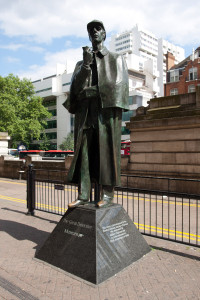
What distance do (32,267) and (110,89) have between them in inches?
129

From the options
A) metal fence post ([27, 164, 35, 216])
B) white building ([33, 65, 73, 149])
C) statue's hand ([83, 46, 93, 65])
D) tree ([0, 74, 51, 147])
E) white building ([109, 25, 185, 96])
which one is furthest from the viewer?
white building ([109, 25, 185, 96])

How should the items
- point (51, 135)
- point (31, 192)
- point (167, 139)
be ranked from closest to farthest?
1. point (31, 192)
2. point (167, 139)
3. point (51, 135)

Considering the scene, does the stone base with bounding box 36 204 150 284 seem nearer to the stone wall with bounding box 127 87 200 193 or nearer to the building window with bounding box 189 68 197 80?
the stone wall with bounding box 127 87 200 193

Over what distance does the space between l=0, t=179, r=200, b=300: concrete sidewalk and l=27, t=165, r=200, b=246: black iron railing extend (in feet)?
2.26

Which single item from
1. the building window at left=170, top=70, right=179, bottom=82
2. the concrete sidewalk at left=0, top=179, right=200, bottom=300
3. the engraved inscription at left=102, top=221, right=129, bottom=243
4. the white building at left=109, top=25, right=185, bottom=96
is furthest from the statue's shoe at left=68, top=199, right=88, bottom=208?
the white building at left=109, top=25, right=185, bottom=96

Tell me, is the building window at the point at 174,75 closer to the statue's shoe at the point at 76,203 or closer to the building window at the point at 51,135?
the building window at the point at 51,135

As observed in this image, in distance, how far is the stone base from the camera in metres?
3.96

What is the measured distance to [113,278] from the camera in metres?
3.98

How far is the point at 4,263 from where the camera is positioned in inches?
182

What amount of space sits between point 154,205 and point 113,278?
22.0 ft

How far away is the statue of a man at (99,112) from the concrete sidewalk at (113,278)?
3.98ft

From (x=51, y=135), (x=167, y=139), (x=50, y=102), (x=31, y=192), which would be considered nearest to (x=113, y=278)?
(x=31, y=192)

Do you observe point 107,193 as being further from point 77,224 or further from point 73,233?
point 73,233

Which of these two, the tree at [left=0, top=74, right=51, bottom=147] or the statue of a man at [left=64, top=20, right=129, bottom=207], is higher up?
the tree at [left=0, top=74, right=51, bottom=147]
